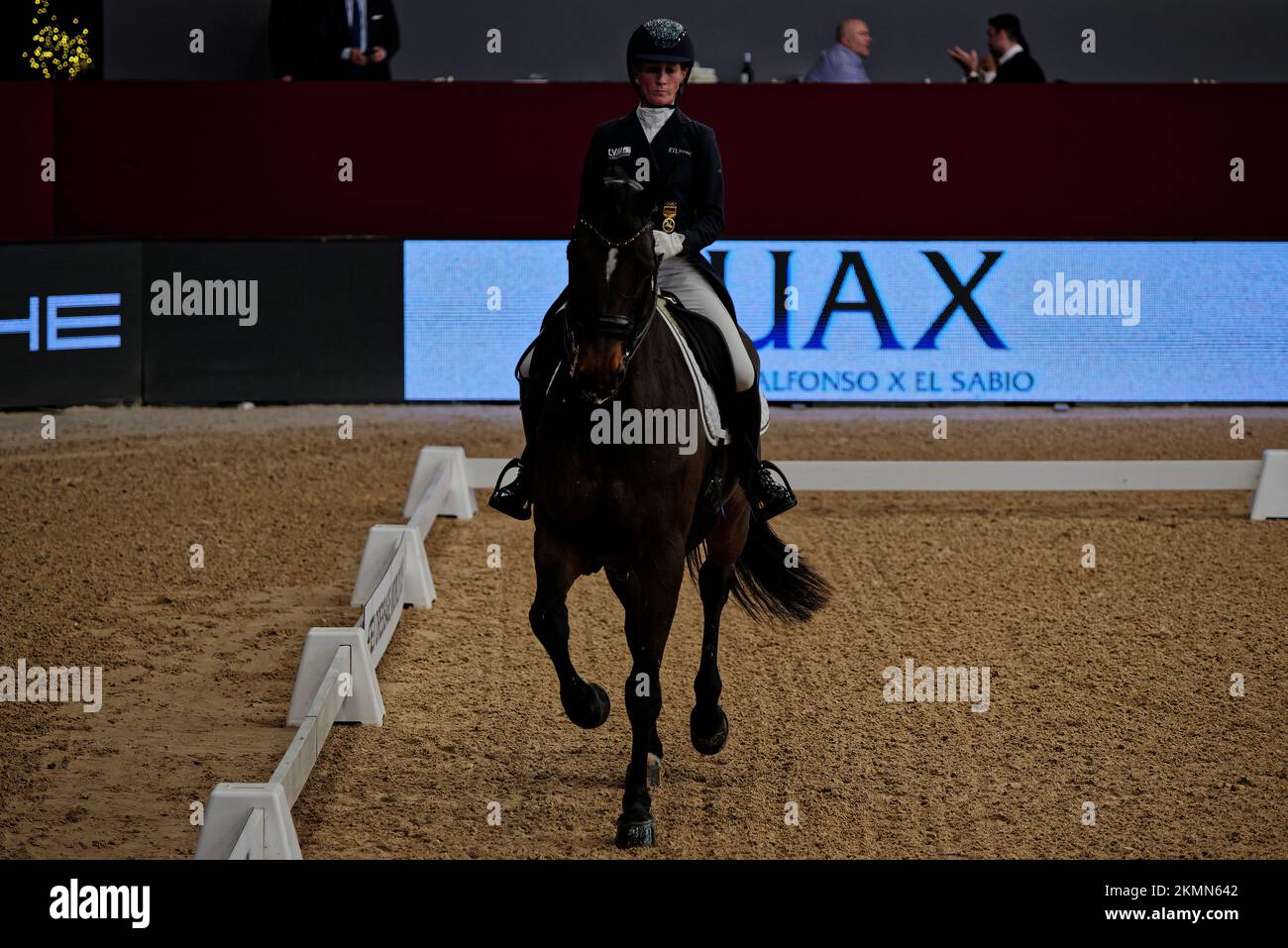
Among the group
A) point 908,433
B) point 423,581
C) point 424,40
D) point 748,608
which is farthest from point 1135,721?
point 424,40

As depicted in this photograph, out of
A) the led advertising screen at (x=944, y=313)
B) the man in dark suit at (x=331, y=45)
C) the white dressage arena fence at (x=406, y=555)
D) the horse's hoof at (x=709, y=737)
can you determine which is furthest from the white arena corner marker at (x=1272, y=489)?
the man in dark suit at (x=331, y=45)

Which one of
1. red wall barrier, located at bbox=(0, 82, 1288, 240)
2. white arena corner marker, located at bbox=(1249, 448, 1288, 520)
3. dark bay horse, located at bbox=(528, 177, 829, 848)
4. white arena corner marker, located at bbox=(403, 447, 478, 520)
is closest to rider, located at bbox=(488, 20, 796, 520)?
dark bay horse, located at bbox=(528, 177, 829, 848)

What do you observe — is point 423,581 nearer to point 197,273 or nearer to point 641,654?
point 641,654

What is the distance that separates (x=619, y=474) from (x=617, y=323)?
56cm

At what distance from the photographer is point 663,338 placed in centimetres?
546

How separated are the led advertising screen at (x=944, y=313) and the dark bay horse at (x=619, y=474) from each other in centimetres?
824

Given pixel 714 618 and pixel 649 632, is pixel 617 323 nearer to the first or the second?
pixel 649 632

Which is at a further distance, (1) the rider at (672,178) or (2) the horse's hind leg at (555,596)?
(1) the rider at (672,178)

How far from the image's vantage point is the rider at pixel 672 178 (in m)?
5.73

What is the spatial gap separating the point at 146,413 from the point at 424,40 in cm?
485

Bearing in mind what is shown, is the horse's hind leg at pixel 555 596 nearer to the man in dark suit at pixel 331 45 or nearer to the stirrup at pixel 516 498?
the stirrup at pixel 516 498

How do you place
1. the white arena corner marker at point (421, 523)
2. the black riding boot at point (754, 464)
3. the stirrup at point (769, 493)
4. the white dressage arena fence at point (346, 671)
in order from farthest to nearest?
the white arena corner marker at point (421, 523) → the stirrup at point (769, 493) → the black riding boot at point (754, 464) → the white dressage arena fence at point (346, 671)

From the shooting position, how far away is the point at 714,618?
6.32 m

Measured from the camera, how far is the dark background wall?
16203mm
